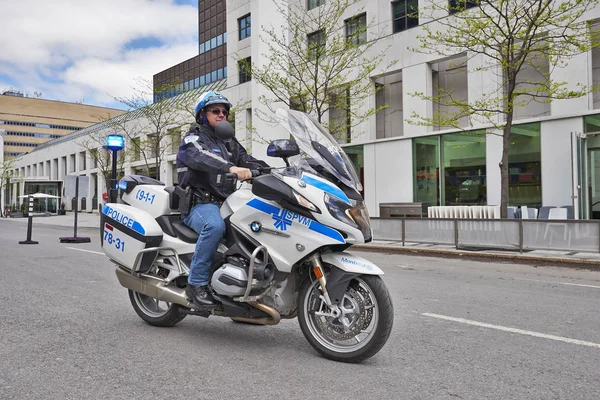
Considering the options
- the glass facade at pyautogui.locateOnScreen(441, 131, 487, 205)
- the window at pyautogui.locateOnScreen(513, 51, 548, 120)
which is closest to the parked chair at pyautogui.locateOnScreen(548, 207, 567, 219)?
the glass facade at pyautogui.locateOnScreen(441, 131, 487, 205)

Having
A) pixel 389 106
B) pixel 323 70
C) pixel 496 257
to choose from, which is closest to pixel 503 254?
pixel 496 257

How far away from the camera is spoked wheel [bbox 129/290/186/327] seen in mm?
4336

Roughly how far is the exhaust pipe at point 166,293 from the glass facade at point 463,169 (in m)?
16.9

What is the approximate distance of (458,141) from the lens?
66.5 ft

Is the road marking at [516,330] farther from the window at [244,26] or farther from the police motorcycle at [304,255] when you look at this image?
the window at [244,26]

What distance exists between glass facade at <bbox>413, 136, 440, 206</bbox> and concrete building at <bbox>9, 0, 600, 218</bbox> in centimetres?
4

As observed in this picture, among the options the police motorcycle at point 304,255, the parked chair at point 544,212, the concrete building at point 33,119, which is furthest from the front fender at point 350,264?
the concrete building at point 33,119

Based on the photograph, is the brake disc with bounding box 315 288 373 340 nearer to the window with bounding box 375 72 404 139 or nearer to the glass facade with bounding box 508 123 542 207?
the glass facade with bounding box 508 123 542 207

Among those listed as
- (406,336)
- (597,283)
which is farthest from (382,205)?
(406,336)

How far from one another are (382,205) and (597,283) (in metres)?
13.8

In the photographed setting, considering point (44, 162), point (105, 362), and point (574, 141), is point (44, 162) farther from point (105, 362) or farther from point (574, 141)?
point (105, 362)

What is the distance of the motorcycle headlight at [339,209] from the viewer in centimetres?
327

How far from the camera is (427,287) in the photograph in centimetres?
693

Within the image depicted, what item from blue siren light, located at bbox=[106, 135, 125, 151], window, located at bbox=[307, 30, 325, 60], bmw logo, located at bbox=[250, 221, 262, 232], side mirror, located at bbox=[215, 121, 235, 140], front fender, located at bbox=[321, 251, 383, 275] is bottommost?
front fender, located at bbox=[321, 251, 383, 275]
